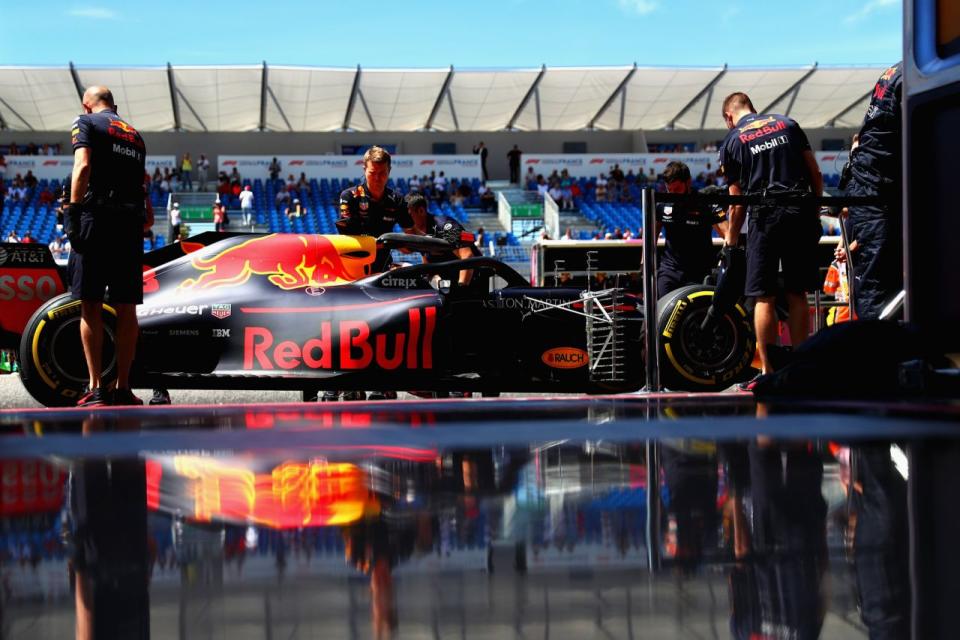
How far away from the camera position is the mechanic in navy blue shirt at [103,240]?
4340 millimetres

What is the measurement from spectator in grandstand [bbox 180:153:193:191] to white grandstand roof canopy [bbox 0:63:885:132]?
1953mm

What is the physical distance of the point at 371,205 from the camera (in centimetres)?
599

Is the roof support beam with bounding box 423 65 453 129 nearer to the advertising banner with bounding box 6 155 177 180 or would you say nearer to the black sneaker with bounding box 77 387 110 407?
the advertising banner with bounding box 6 155 177 180

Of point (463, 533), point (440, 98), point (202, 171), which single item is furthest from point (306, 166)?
point (463, 533)

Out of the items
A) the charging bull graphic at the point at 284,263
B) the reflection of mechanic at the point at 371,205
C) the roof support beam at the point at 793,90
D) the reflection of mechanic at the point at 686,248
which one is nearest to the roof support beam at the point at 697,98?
the roof support beam at the point at 793,90

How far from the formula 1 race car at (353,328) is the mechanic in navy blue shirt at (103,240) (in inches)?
12.4

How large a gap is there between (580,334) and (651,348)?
0.78 m

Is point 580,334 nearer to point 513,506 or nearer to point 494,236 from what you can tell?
point 513,506

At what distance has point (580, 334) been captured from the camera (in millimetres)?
5180

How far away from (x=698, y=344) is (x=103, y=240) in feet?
10.1

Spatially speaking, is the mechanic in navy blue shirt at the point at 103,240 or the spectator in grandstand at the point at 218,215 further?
the spectator in grandstand at the point at 218,215

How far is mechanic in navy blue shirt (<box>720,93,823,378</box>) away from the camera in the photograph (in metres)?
4.60

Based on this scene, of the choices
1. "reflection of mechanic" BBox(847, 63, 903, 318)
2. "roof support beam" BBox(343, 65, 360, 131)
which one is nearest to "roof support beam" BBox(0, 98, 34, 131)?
"roof support beam" BBox(343, 65, 360, 131)

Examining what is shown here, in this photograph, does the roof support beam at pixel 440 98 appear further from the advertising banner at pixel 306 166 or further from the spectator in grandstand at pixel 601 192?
the spectator in grandstand at pixel 601 192
